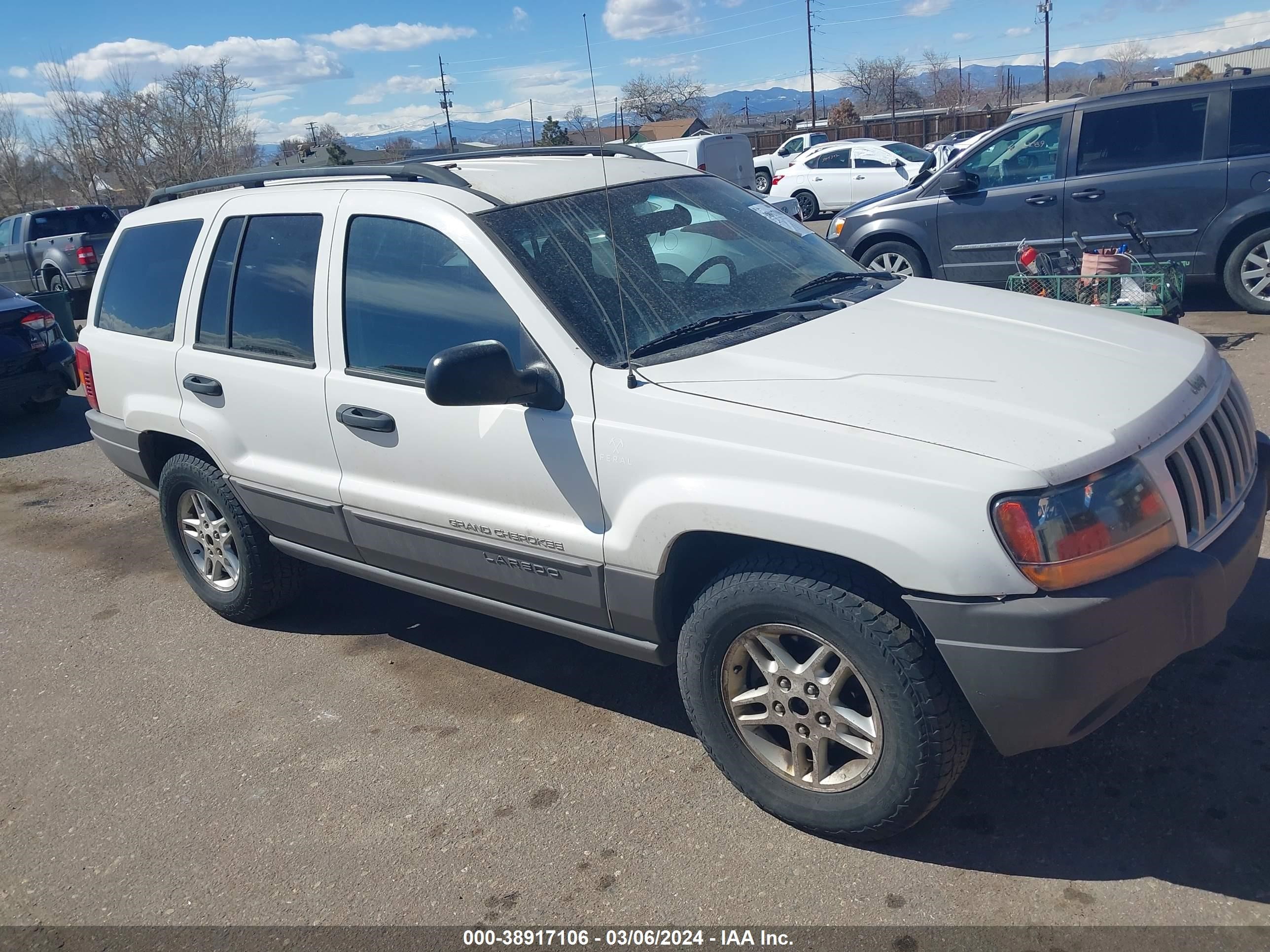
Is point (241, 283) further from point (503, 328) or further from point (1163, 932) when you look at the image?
point (1163, 932)

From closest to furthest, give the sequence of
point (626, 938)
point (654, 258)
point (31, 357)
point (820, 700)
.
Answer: point (626, 938)
point (820, 700)
point (654, 258)
point (31, 357)

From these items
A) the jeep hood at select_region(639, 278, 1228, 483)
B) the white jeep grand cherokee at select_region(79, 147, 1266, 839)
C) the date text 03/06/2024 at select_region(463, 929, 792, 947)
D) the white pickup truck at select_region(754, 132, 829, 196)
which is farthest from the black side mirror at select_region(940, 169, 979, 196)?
the white pickup truck at select_region(754, 132, 829, 196)

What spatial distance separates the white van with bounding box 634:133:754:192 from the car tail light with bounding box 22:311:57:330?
11640mm

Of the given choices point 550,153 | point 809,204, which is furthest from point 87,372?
point 809,204

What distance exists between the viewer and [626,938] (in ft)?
8.98

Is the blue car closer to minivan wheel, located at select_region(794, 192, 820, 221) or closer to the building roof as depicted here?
minivan wheel, located at select_region(794, 192, 820, 221)

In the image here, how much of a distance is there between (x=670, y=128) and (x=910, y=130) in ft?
34.3

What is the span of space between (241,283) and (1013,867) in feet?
11.5

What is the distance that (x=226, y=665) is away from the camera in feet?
14.8

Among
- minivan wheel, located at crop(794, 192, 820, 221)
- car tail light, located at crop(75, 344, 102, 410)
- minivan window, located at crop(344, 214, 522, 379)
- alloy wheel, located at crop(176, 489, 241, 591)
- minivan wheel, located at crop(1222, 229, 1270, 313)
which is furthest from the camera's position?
minivan wheel, located at crop(794, 192, 820, 221)

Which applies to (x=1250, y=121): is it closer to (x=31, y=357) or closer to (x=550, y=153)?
(x=550, y=153)

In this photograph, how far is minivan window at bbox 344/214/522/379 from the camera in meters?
3.40

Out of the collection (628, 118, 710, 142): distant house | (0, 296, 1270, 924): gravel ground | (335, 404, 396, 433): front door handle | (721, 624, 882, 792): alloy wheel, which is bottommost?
(0, 296, 1270, 924): gravel ground

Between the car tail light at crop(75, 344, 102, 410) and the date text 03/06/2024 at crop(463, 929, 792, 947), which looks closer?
the date text 03/06/2024 at crop(463, 929, 792, 947)
